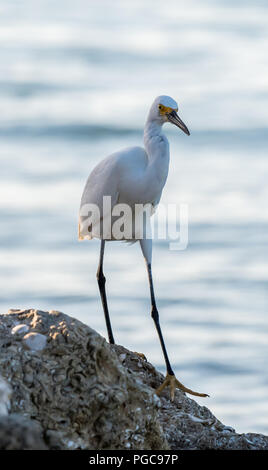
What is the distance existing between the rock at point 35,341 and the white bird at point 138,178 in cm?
259

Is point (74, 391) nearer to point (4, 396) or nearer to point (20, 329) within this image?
point (4, 396)

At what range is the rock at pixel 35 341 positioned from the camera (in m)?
5.42

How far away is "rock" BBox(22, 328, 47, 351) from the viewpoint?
5.42m

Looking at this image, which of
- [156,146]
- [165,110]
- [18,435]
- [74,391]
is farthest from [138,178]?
[18,435]

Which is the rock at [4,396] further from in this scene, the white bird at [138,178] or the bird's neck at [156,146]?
the bird's neck at [156,146]

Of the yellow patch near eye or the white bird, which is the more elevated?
the yellow patch near eye

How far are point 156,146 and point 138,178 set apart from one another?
0.97ft

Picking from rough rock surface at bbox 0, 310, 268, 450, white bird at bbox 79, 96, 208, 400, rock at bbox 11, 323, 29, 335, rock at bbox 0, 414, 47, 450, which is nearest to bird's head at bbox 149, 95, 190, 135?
white bird at bbox 79, 96, 208, 400

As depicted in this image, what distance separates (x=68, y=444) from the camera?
498 centimetres

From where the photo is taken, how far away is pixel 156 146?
8.12 meters

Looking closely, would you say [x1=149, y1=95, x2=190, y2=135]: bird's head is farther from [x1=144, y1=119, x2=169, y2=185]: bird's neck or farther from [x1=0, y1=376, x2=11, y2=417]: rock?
[x1=0, y1=376, x2=11, y2=417]: rock

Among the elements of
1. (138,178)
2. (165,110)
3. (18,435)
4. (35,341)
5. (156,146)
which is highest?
(165,110)
